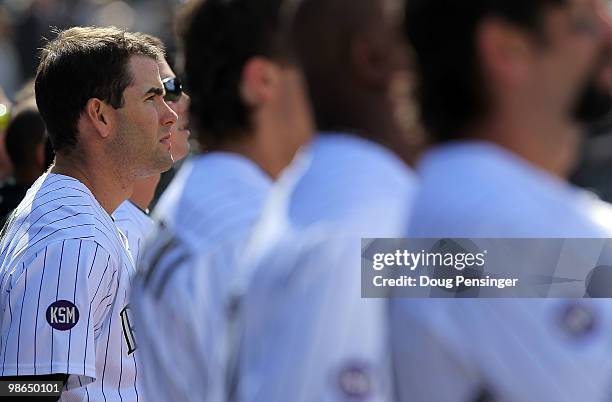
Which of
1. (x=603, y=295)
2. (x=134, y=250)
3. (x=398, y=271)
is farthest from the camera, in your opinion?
(x=134, y=250)

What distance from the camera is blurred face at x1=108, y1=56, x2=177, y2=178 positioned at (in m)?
3.98

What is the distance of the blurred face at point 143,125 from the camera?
13.1 ft

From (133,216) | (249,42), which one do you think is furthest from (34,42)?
(249,42)

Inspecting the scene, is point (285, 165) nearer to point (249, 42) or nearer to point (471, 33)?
point (249, 42)

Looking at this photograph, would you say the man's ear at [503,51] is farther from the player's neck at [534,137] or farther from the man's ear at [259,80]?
the man's ear at [259,80]

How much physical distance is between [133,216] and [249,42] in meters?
2.36

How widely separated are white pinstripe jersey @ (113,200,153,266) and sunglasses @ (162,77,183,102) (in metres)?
0.50

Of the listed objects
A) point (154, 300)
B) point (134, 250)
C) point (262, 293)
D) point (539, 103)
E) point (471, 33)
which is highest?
point (471, 33)

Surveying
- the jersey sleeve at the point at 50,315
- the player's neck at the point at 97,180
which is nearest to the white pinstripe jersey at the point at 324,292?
the jersey sleeve at the point at 50,315

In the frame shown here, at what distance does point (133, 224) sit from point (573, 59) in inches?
115

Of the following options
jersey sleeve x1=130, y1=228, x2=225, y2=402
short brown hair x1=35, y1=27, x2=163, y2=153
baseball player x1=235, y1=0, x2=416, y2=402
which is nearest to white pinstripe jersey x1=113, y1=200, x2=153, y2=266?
short brown hair x1=35, y1=27, x2=163, y2=153

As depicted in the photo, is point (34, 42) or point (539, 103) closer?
point (539, 103)

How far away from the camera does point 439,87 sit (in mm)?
1689

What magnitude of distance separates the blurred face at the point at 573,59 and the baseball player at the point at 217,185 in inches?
22.9
